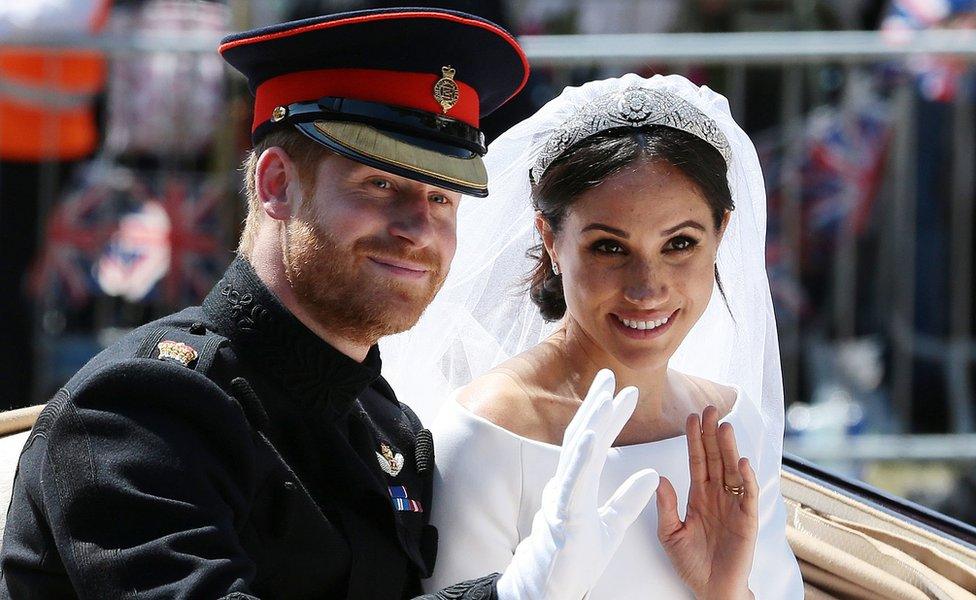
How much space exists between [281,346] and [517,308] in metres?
0.74

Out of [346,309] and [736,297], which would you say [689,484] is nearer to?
[736,297]

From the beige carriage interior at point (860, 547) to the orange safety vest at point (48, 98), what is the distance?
9.30 feet

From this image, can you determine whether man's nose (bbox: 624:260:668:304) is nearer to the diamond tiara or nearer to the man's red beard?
the diamond tiara

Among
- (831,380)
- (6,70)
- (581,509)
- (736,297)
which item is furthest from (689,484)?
(6,70)

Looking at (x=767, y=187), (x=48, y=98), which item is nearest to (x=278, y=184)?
(x=48, y=98)

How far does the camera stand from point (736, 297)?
2908mm

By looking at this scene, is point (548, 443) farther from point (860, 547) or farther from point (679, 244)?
point (860, 547)

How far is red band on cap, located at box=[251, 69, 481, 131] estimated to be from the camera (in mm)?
2379

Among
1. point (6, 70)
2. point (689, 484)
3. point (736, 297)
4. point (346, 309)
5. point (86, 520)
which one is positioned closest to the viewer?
point (86, 520)

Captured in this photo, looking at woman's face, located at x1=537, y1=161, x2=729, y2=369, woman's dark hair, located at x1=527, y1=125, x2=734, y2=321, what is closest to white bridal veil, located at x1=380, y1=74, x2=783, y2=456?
woman's dark hair, located at x1=527, y1=125, x2=734, y2=321

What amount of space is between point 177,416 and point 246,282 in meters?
0.29

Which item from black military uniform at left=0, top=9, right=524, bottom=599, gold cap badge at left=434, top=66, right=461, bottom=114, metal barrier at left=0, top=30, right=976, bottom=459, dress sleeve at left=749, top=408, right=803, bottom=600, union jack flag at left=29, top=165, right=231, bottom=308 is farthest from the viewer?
union jack flag at left=29, top=165, right=231, bottom=308

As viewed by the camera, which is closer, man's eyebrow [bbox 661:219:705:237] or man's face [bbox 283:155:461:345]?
man's face [bbox 283:155:461:345]

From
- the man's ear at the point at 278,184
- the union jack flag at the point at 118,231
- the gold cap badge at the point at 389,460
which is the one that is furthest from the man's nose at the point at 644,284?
the union jack flag at the point at 118,231
